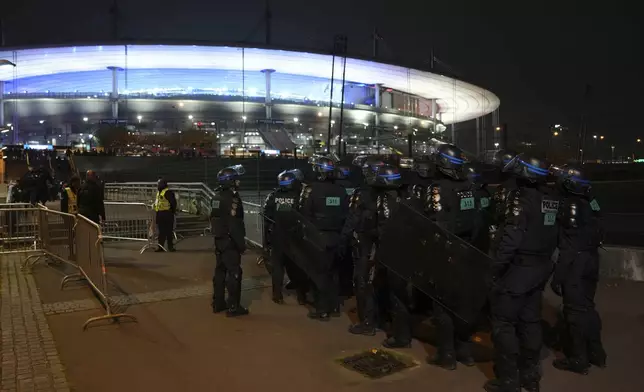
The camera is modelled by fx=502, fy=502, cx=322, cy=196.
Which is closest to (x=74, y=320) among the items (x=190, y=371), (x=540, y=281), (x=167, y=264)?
(x=190, y=371)

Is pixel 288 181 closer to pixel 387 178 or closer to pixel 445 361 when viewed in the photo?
pixel 387 178

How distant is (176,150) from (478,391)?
1656 inches

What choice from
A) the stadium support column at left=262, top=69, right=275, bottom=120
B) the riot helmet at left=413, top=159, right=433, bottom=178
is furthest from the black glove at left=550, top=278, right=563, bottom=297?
the stadium support column at left=262, top=69, right=275, bottom=120

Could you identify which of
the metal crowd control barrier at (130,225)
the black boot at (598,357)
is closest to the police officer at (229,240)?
the black boot at (598,357)

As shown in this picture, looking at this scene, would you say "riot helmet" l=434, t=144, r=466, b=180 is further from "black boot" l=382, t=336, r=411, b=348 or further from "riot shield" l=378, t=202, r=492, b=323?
"black boot" l=382, t=336, r=411, b=348

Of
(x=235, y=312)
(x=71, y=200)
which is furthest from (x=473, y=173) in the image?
(x=71, y=200)

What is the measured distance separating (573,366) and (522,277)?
142cm

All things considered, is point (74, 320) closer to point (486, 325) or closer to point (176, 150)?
point (486, 325)

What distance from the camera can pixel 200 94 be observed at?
62156 mm

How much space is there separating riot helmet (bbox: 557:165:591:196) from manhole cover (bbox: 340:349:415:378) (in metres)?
2.43

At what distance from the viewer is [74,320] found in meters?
6.97

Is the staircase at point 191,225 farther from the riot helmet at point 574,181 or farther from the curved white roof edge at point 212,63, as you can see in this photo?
the curved white roof edge at point 212,63

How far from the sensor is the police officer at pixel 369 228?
6.18 m

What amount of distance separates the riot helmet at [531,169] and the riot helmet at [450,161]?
99 centimetres
